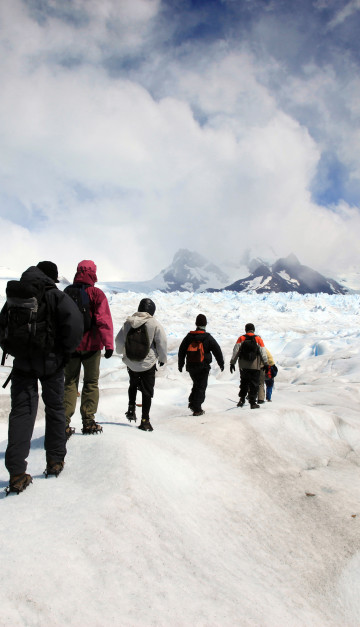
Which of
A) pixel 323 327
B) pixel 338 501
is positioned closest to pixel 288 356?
pixel 323 327

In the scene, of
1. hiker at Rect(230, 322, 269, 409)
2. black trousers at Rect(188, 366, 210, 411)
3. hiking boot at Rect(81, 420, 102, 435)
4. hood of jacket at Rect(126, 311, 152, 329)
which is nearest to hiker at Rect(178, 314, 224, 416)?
black trousers at Rect(188, 366, 210, 411)

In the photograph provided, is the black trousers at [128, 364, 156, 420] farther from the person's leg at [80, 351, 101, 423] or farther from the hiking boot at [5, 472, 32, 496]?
the hiking boot at [5, 472, 32, 496]

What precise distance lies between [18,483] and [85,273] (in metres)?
2.38

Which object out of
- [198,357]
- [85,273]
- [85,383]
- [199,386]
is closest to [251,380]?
[199,386]

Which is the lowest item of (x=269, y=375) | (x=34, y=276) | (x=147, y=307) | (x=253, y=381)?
(x=269, y=375)

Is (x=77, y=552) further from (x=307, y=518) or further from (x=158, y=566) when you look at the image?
(x=307, y=518)

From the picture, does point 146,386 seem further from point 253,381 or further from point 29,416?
point 253,381

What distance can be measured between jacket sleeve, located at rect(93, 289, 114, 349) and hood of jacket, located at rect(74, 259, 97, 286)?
186 mm

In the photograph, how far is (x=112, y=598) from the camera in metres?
1.74

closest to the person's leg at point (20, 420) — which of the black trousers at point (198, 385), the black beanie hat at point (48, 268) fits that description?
the black beanie hat at point (48, 268)

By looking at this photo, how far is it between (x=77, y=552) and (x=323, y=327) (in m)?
43.8

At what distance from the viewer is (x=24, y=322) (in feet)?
9.39

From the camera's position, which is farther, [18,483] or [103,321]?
[103,321]

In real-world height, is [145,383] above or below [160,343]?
below
